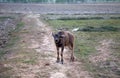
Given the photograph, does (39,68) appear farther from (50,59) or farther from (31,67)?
(50,59)

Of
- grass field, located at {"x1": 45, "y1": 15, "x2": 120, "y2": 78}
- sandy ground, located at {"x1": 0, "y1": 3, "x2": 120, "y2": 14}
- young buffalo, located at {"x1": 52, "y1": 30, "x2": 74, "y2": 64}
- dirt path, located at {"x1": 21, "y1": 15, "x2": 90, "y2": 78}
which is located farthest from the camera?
sandy ground, located at {"x1": 0, "y1": 3, "x2": 120, "y2": 14}

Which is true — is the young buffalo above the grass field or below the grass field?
above

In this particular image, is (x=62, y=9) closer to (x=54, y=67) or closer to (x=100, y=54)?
(x=100, y=54)

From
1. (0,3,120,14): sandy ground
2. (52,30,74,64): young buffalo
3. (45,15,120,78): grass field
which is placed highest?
(52,30,74,64): young buffalo

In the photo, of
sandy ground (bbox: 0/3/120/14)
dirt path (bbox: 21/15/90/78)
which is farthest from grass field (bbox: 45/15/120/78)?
sandy ground (bbox: 0/3/120/14)

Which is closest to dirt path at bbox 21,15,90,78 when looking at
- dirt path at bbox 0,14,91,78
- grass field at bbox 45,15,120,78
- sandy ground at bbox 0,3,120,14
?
dirt path at bbox 0,14,91,78

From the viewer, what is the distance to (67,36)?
500 inches

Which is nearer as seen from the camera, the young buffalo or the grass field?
the grass field

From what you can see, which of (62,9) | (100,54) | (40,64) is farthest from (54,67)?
(62,9)

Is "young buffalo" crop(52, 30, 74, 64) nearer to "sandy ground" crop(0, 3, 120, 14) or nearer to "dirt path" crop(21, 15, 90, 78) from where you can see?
"dirt path" crop(21, 15, 90, 78)

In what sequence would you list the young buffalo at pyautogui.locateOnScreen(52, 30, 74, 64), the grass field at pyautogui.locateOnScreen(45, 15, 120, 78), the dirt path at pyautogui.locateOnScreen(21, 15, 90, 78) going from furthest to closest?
the young buffalo at pyautogui.locateOnScreen(52, 30, 74, 64) → the grass field at pyautogui.locateOnScreen(45, 15, 120, 78) → the dirt path at pyautogui.locateOnScreen(21, 15, 90, 78)

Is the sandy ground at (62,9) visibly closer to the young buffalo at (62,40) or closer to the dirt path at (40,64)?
the dirt path at (40,64)

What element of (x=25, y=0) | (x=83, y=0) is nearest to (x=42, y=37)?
(x=25, y=0)

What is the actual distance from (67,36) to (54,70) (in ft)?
7.34
